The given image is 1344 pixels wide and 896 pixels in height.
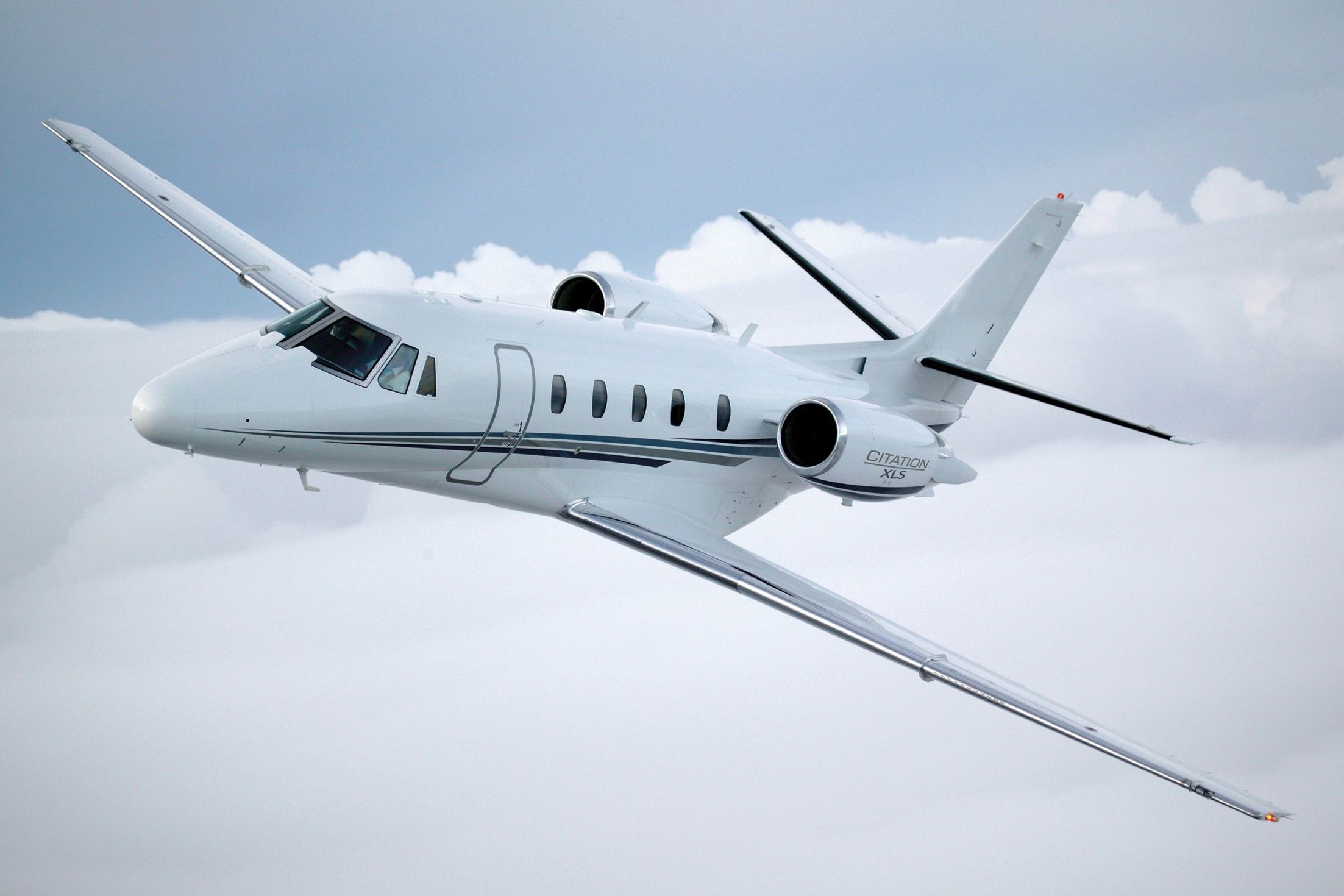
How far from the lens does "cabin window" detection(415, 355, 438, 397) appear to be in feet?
39.1

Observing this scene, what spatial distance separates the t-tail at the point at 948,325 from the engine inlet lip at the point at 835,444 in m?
2.95

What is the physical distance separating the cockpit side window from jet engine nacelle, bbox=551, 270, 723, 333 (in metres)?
4.02

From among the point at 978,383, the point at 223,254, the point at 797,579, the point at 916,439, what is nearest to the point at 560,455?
the point at 797,579

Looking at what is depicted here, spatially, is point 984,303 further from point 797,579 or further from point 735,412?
point 797,579

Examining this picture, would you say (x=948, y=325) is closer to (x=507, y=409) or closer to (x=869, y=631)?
(x=869, y=631)

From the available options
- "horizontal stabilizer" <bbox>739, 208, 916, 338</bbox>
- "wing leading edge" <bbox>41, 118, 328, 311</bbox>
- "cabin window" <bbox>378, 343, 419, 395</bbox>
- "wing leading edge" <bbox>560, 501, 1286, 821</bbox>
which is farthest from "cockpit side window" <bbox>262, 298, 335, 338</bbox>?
"horizontal stabilizer" <bbox>739, 208, 916, 338</bbox>

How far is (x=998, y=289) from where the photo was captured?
18.0 m

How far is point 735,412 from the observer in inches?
565

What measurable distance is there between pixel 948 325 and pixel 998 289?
45.4 inches

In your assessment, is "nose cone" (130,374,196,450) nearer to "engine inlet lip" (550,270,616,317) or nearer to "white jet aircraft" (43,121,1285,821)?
"white jet aircraft" (43,121,1285,821)

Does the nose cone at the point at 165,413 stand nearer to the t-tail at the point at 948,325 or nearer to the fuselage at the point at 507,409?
the fuselage at the point at 507,409

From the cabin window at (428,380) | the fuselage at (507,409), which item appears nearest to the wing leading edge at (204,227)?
the fuselage at (507,409)

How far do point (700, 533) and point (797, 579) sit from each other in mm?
1369

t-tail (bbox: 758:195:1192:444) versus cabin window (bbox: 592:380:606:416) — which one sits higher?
t-tail (bbox: 758:195:1192:444)
